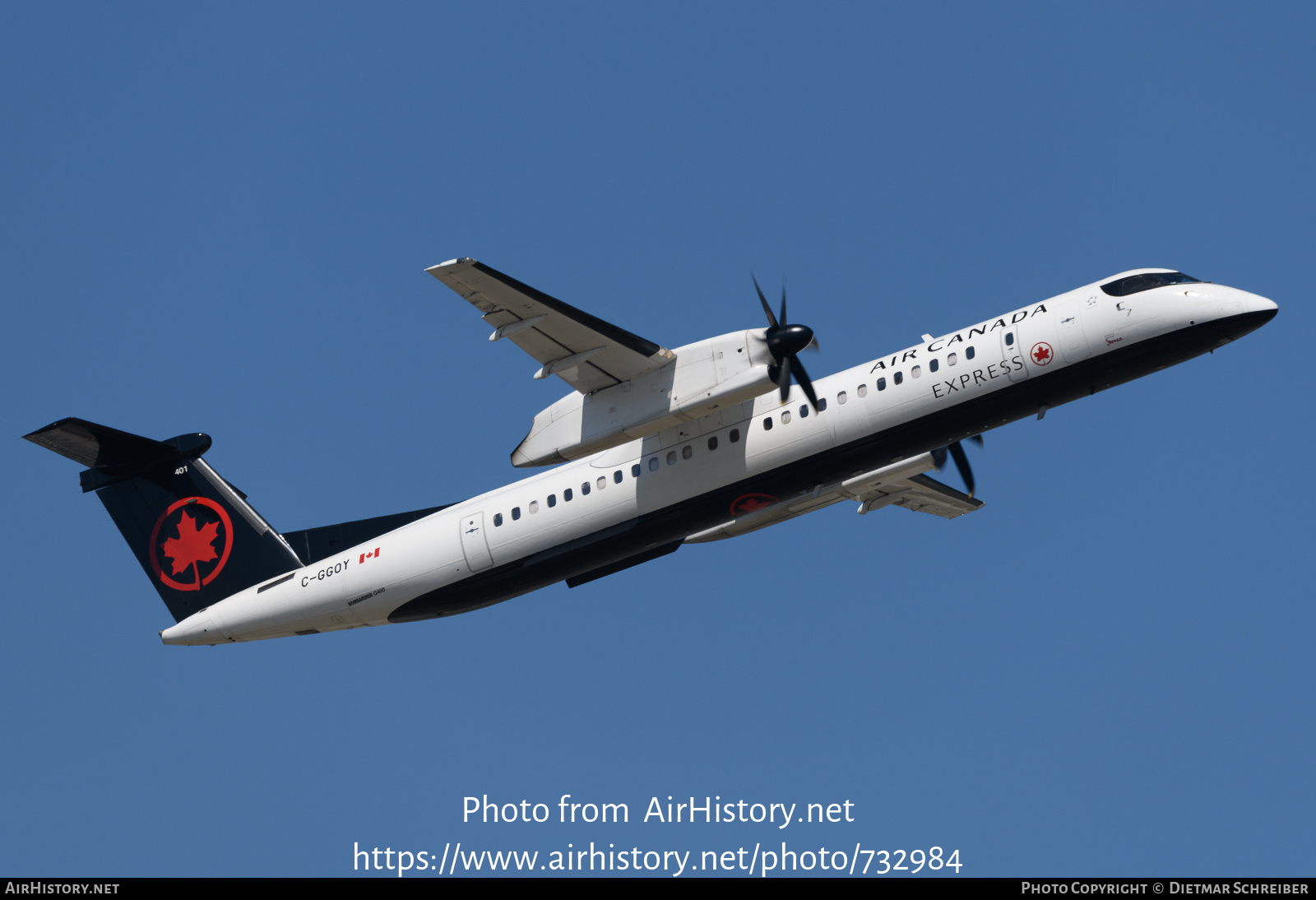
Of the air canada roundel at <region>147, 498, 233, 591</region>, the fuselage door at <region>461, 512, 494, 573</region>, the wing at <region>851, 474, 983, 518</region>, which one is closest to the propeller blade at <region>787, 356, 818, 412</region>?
the wing at <region>851, 474, 983, 518</region>

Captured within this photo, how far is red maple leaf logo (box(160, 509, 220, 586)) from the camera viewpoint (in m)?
27.9

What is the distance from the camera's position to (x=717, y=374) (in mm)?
23047

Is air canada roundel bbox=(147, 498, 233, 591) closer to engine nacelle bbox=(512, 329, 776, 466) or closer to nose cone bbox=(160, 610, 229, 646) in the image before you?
nose cone bbox=(160, 610, 229, 646)

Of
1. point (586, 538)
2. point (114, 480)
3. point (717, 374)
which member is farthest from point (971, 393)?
point (114, 480)

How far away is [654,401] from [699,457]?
1.65 m

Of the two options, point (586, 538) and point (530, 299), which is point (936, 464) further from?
point (530, 299)

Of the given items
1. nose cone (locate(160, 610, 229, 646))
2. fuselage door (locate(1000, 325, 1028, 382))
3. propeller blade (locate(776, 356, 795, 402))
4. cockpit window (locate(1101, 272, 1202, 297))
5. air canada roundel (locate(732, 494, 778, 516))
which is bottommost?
nose cone (locate(160, 610, 229, 646))

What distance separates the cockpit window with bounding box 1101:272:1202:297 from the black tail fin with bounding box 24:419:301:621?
1741 centimetres

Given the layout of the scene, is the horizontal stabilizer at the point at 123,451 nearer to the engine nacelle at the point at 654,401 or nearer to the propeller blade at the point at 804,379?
the engine nacelle at the point at 654,401

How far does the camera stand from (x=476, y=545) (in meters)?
25.7

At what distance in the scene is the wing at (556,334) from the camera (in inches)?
850

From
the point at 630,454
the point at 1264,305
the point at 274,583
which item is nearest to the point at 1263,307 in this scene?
the point at 1264,305

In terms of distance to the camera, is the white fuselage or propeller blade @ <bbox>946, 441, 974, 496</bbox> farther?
propeller blade @ <bbox>946, 441, 974, 496</bbox>
